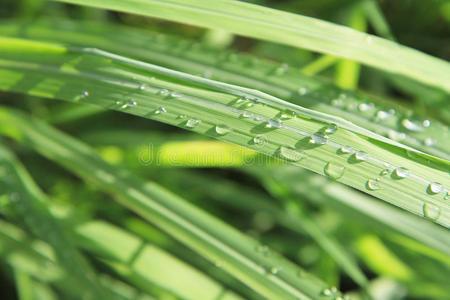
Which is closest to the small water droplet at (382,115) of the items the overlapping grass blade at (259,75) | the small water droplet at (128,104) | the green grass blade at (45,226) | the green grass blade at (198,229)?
the overlapping grass blade at (259,75)

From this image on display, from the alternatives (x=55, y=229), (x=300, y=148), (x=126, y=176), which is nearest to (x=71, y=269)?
(x=55, y=229)

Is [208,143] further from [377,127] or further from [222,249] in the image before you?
[377,127]

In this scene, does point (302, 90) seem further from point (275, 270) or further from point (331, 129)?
point (275, 270)

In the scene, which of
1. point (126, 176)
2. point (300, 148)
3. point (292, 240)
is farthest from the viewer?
point (292, 240)

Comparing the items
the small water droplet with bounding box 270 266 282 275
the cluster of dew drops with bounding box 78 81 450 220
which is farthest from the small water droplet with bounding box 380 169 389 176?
the small water droplet with bounding box 270 266 282 275

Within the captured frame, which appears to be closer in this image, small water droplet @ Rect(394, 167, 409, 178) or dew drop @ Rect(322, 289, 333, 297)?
small water droplet @ Rect(394, 167, 409, 178)

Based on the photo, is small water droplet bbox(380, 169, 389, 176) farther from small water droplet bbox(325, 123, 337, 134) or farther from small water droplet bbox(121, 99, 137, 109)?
small water droplet bbox(121, 99, 137, 109)
